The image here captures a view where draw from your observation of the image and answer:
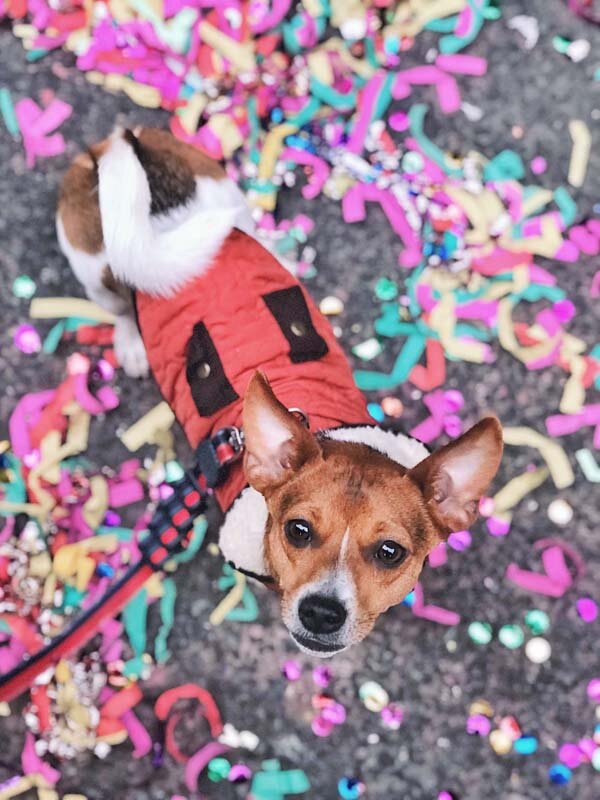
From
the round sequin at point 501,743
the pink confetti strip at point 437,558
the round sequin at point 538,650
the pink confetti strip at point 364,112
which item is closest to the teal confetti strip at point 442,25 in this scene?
the pink confetti strip at point 364,112

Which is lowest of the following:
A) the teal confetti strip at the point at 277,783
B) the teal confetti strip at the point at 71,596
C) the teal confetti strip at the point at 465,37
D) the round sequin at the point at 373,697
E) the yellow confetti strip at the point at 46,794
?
the yellow confetti strip at the point at 46,794

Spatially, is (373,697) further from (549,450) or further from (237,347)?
(237,347)

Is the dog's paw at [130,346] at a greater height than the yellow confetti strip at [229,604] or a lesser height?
greater

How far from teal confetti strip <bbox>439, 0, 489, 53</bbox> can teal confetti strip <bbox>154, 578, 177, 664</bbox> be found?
2547 millimetres

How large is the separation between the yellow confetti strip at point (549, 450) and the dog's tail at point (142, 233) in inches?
56.6

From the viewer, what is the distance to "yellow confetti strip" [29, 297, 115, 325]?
3342 millimetres

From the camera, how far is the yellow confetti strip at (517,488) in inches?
A: 126

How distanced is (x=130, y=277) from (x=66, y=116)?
1.43 meters

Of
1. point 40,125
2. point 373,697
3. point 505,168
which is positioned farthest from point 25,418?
point 505,168

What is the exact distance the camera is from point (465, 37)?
12.2 feet

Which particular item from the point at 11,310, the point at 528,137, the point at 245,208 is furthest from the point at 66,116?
the point at 528,137

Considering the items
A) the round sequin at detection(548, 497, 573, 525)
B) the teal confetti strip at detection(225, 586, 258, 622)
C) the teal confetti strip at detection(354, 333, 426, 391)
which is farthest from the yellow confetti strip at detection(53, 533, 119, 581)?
the round sequin at detection(548, 497, 573, 525)

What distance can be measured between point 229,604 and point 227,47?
230 centimetres

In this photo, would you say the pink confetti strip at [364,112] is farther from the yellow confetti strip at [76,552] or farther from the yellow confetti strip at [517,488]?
the yellow confetti strip at [76,552]
